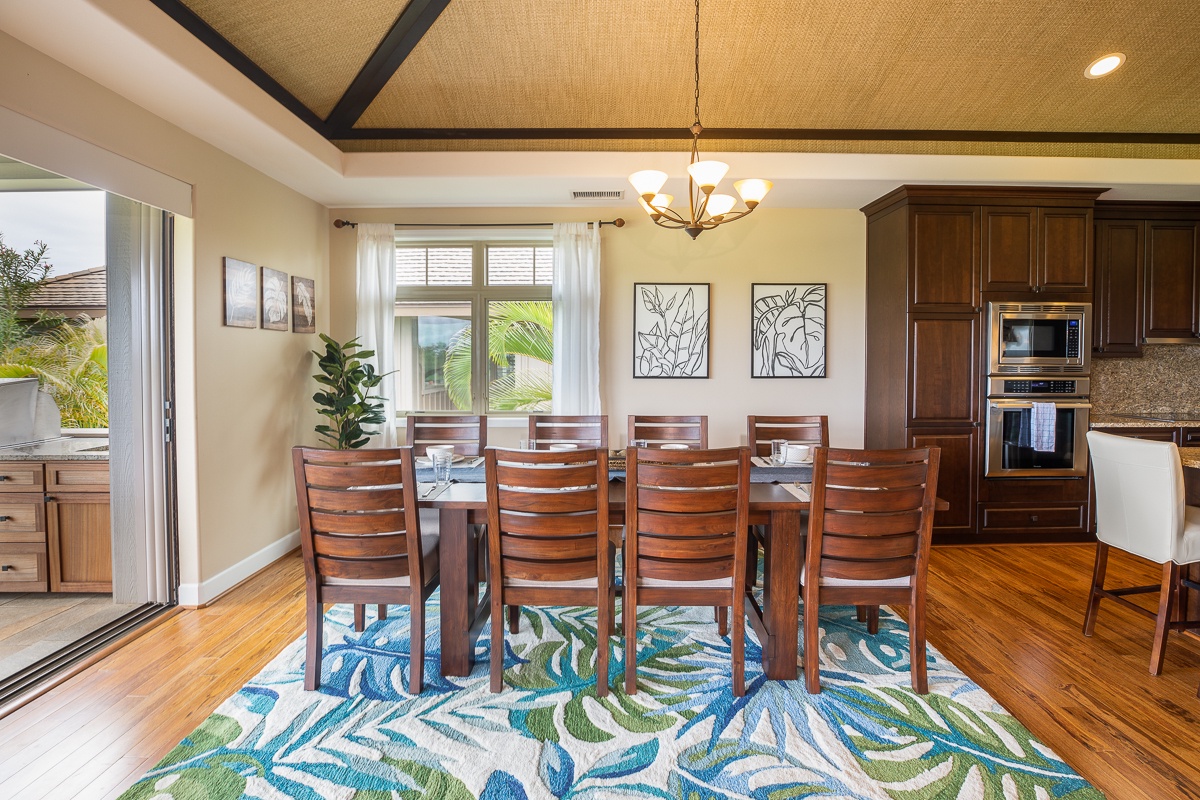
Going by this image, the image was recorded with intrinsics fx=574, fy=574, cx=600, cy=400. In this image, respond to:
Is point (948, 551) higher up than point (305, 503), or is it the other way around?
point (305, 503)

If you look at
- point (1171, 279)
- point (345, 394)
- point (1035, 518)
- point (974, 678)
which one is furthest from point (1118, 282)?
point (345, 394)

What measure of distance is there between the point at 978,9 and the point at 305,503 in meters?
4.12

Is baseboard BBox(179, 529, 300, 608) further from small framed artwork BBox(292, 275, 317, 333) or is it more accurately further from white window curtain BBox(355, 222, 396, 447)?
small framed artwork BBox(292, 275, 317, 333)

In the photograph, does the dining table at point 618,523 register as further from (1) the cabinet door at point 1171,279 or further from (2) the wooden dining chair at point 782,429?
(1) the cabinet door at point 1171,279

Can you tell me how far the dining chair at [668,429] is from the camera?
3.55m

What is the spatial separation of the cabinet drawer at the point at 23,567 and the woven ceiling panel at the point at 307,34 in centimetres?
286

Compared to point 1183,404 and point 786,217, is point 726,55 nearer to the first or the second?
point 786,217

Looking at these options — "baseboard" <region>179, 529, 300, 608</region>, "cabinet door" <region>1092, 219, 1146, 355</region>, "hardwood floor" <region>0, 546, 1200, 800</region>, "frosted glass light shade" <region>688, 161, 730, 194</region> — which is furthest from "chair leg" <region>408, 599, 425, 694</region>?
"cabinet door" <region>1092, 219, 1146, 355</region>

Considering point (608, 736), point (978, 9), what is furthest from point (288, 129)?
point (978, 9)

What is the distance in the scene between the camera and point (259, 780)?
5.78ft

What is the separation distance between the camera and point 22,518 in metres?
3.08

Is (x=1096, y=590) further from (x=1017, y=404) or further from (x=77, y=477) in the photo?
(x=77, y=477)

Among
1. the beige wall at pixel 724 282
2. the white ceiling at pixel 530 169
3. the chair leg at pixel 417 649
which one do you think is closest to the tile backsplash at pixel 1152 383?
the white ceiling at pixel 530 169

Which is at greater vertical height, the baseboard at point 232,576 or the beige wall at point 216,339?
the beige wall at point 216,339
